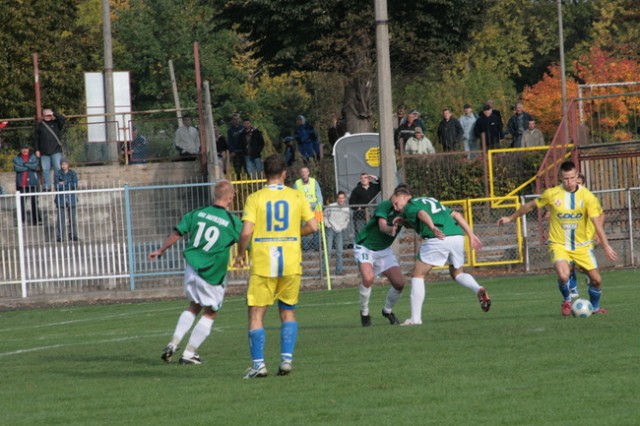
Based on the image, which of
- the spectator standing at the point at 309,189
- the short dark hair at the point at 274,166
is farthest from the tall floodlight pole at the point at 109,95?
the short dark hair at the point at 274,166

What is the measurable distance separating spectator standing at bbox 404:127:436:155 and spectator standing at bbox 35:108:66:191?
8.54 meters

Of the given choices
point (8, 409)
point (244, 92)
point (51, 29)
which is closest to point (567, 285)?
point (8, 409)

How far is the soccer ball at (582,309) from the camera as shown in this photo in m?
15.6

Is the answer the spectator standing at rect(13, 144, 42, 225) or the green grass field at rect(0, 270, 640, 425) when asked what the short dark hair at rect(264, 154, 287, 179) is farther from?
the spectator standing at rect(13, 144, 42, 225)

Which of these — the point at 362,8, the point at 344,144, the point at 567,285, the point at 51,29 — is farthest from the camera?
the point at 51,29

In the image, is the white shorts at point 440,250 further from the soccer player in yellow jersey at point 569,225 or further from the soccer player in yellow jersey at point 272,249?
the soccer player in yellow jersey at point 272,249

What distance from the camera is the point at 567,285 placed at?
52.3 ft

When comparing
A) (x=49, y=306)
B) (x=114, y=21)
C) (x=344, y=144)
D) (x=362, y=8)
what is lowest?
(x=49, y=306)

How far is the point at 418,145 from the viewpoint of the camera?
32.8m

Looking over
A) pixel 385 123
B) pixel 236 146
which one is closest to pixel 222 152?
pixel 236 146

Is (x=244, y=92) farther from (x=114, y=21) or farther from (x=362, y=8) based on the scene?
(x=362, y=8)

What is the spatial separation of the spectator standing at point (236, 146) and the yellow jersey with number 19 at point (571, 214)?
1756cm

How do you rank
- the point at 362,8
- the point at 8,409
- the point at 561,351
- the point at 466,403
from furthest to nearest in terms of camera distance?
the point at 362,8
the point at 561,351
the point at 8,409
the point at 466,403

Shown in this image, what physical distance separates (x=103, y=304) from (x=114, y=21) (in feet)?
159
